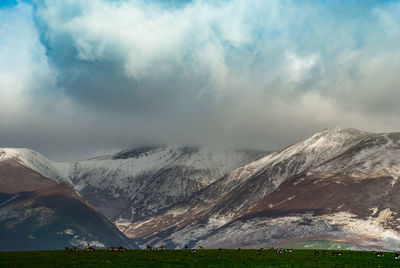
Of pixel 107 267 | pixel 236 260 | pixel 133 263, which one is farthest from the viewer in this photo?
pixel 236 260

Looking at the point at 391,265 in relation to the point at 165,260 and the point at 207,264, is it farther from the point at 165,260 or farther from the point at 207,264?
the point at 165,260

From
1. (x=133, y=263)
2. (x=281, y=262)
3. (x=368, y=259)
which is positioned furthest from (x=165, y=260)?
(x=368, y=259)

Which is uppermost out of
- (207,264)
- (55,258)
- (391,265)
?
(55,258)

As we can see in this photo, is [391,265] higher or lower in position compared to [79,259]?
lower

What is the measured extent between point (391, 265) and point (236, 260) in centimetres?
2037

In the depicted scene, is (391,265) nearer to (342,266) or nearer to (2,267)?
(342,266)

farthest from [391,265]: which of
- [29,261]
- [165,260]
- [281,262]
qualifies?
[29,261]

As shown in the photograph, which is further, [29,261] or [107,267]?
[29,261]

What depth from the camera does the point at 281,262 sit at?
66.3m

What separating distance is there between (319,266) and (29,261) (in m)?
38.6

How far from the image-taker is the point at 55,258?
7250 cm

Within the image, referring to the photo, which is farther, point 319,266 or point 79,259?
point 79,259

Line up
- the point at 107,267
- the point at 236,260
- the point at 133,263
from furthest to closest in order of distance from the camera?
the point at 236,260
the point at 133,263
the point at 107,267

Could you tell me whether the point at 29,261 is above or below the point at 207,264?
above
